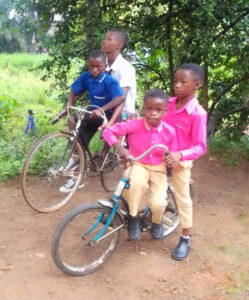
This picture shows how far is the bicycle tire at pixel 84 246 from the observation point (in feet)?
9.47

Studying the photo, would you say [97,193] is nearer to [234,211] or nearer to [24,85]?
[234,211]

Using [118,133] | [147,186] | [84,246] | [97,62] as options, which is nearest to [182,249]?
[147,186]

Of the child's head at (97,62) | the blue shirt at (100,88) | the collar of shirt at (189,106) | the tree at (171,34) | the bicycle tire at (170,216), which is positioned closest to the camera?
the collar of shirt at (189,106)

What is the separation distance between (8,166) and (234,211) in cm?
292

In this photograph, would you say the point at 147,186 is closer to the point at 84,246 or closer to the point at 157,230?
the point at 157,230

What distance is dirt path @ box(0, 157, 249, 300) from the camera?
9.63 ft

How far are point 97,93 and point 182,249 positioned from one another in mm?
1814

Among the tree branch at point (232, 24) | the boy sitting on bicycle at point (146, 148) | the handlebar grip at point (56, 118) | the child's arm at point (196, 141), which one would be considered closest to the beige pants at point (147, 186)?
the boy sitting on bicycle at point (146, 148)

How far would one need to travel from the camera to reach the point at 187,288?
9.90 ft

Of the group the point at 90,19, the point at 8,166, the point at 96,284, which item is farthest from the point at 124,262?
the point at 90,19

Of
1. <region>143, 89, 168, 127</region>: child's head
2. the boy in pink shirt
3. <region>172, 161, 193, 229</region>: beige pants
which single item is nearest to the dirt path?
the boy in pink shirt

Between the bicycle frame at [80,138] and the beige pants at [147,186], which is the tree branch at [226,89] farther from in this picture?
the beige pants at [147,186]

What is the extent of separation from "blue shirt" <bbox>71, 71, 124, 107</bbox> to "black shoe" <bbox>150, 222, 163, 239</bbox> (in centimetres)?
139

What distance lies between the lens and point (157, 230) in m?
3.46
